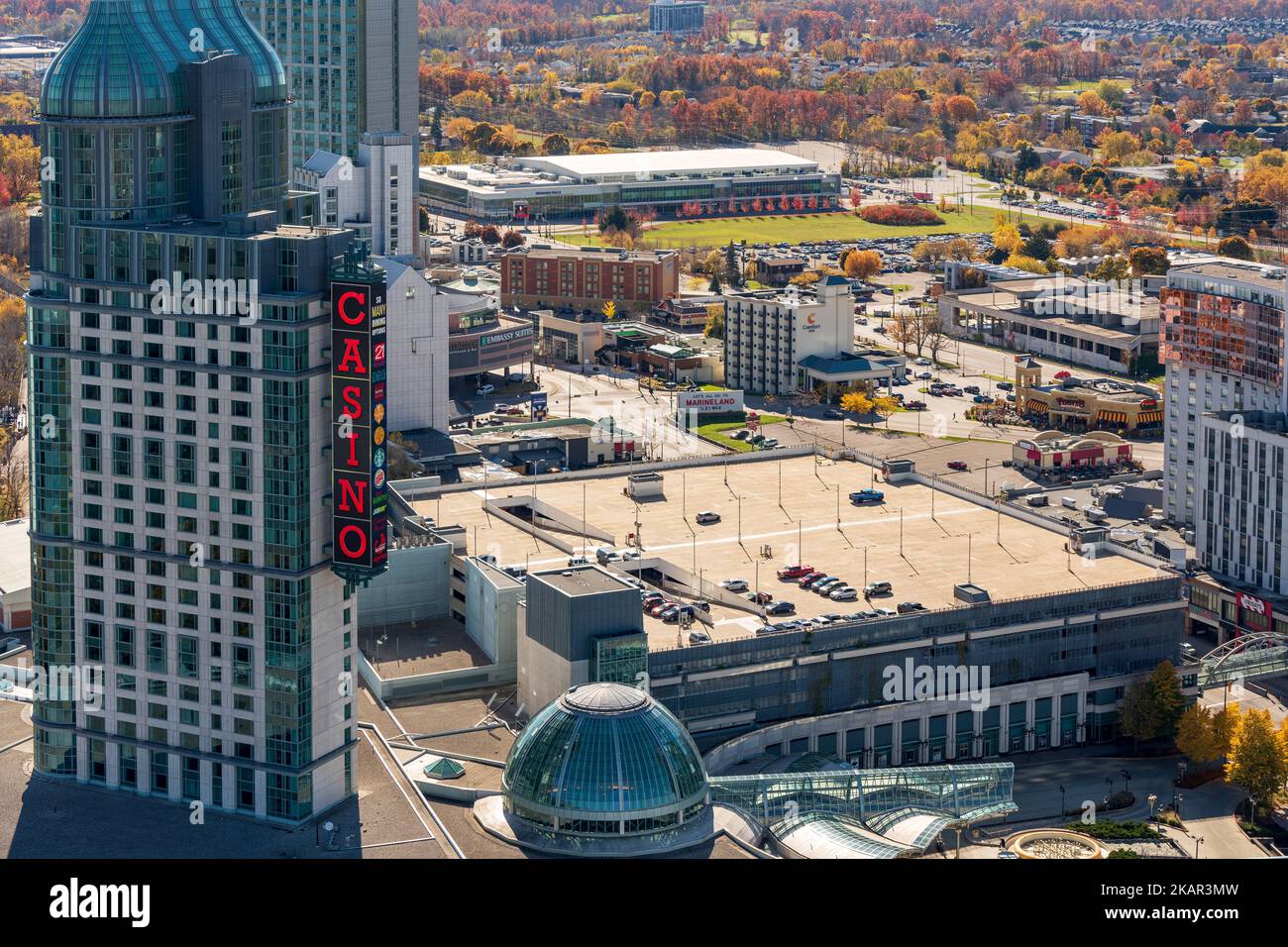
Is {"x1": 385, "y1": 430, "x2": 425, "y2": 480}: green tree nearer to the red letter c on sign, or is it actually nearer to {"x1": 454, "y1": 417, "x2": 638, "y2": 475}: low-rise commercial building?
{"x1": 454, "y1": 417, "x2": 638, "y2": 475}: low-rise commercial building

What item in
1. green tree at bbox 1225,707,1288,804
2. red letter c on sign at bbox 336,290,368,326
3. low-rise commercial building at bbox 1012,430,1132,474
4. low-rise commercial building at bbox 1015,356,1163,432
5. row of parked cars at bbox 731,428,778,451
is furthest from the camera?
low-rise commercial building at bbox 1015,356,1163,432

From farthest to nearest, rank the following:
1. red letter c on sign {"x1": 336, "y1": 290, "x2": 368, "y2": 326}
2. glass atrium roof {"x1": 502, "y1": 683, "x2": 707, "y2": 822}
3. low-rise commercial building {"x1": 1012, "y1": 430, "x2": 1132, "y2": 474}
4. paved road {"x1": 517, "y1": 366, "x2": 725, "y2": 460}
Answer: paved road {"x1": 517, "y1": 366, "x2": 725, "y2": 460} → low-rise commercial building {"x1": 1012, "y1": 430, "x2": 1132, "y2": 474} → glass atrium roof {"x1": 502, "y1": 683, "x2": 707, "y2": 822} → red letter c on sign {"x1": 336, "y1": 290, "x2": 368, "y2": 326}

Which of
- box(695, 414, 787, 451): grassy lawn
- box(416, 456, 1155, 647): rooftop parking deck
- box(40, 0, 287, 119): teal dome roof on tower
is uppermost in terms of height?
box(40, 0, 287, 119): teal dome roof on tower

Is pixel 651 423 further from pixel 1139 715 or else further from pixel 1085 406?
pixel 1139 715

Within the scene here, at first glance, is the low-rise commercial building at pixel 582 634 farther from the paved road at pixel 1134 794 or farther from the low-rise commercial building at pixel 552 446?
the low-rise commercial building at pixel 552 446

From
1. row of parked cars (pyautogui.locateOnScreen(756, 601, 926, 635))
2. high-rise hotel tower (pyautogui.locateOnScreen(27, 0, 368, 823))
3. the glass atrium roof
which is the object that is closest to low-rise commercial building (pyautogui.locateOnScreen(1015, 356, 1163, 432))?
row of parked cars (pyautogui.locateOnScreen(756, 601, 926, 635))

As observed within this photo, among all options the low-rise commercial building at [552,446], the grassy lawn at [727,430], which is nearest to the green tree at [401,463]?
the low-rise commercial building at [552,446]
